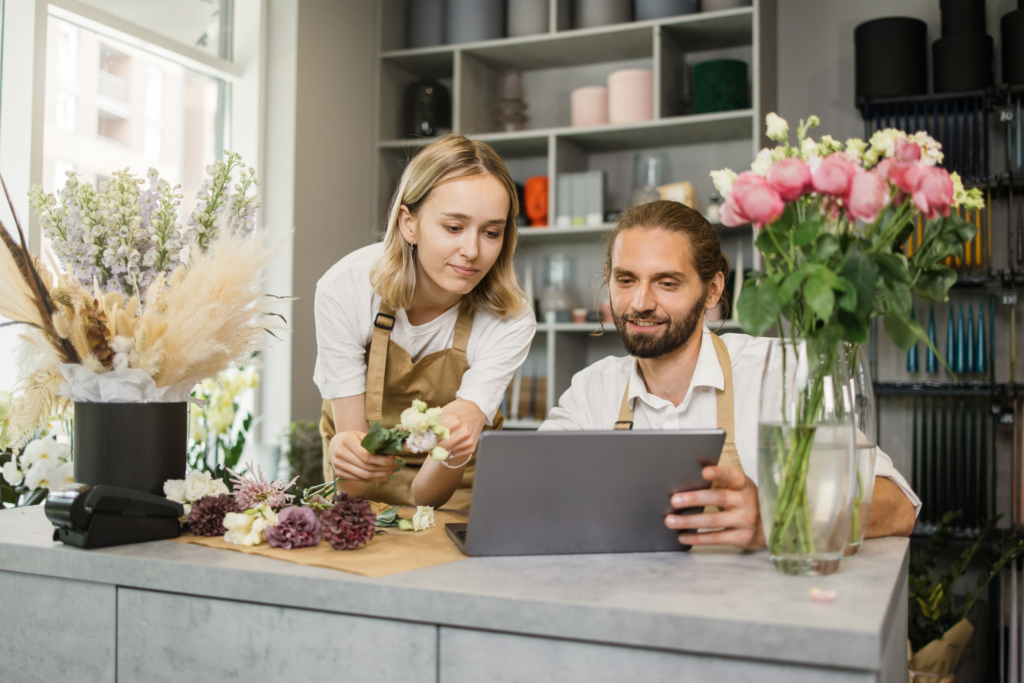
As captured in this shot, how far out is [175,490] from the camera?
3.84 feet

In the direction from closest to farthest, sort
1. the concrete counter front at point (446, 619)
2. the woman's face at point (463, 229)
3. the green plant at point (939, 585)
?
the concrete counter front at point (446, 619) → the woman's face at point (463, 229) → the green plant at point (939, 585)

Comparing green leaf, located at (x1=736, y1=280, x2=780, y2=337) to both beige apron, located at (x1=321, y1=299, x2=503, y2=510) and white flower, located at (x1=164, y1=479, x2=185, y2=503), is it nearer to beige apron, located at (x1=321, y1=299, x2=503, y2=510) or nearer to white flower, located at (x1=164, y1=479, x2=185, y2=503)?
white flower, located at (x1=164, y1=479, x2=185, y2=503)

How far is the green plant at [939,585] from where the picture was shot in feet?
7.66

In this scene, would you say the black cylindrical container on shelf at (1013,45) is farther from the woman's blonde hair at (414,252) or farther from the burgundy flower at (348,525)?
the burgundy flower at (348,525)

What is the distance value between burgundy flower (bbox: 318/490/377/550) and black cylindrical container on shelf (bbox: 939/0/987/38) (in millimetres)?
2738

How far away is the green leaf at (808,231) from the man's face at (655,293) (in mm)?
688

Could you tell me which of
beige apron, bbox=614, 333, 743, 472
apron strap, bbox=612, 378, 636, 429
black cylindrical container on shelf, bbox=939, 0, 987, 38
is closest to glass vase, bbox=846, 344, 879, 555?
beige apron, bbox=614, 333, 743, 472

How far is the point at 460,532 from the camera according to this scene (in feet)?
3.67

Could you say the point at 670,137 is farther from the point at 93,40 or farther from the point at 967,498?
the point at 93,40

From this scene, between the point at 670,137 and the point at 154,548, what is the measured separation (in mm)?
2675

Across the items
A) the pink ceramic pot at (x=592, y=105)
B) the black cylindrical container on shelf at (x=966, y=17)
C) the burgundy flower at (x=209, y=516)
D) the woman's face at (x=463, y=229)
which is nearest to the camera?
the burgundy flower at (x=209, y=516)

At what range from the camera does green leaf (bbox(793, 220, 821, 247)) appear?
878 millimetres

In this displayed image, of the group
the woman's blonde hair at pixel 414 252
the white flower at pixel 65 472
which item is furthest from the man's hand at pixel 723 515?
the white flower at pixel 65 472

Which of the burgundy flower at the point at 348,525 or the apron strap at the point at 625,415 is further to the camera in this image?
the apron strap at the point at 625,415
